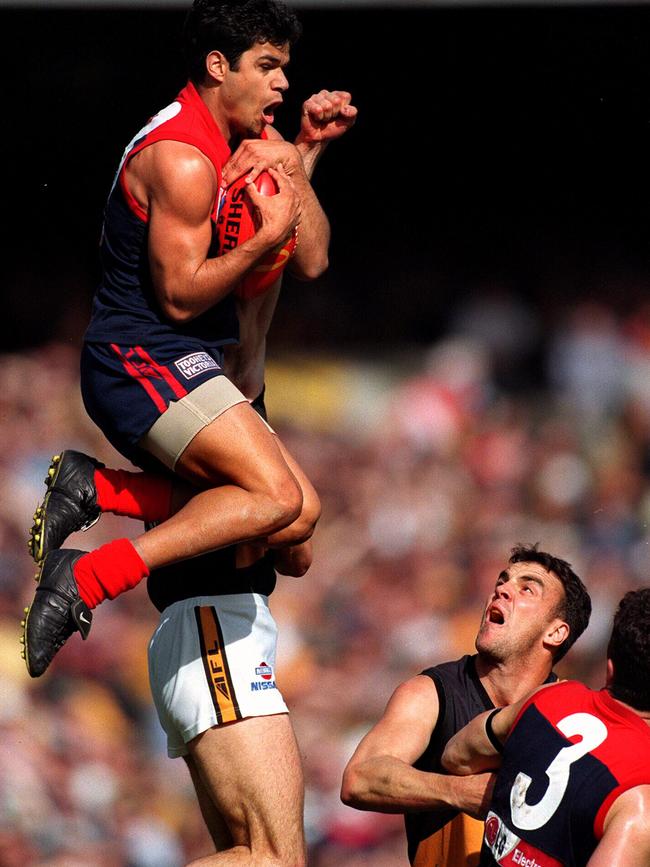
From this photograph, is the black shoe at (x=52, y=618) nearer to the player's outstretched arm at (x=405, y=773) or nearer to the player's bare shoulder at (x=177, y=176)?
the player's outstretched arm at (x=405, y=773)

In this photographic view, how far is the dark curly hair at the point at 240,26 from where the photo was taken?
13.6 ft

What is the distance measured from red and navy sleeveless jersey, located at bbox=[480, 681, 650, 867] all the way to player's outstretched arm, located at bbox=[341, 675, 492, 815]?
8.6 inches

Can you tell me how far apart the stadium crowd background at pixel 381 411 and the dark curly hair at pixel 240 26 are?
229 cm

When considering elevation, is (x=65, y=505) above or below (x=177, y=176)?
below

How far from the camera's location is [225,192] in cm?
416

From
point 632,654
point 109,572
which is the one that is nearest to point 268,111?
point 109,572

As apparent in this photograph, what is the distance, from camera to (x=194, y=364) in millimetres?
4090

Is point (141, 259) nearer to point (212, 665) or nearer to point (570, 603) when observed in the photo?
point (212, 665)

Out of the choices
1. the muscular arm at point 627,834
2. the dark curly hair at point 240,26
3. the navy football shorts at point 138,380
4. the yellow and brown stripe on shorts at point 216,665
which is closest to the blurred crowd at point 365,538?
the yellow and brown stripe on shorts at point 216,665

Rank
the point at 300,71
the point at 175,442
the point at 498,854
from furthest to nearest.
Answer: the point at 300,71 → the point at 175,442 → the point at 498,854

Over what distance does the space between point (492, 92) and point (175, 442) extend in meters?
3.09

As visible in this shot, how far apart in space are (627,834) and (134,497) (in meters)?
1.74

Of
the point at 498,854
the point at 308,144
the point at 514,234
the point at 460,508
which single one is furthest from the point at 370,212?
the point at 498,854

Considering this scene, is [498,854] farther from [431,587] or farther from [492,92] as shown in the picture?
[492,92]
